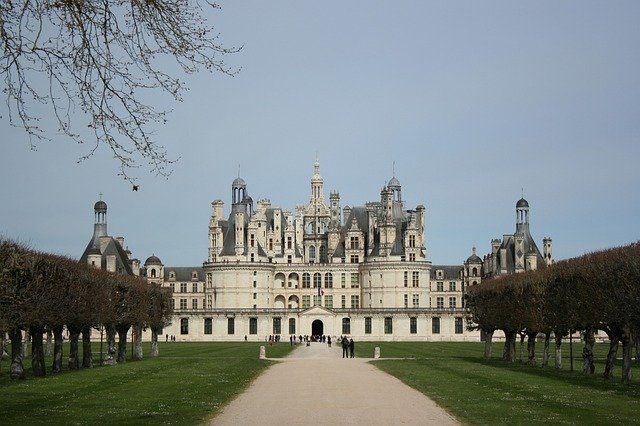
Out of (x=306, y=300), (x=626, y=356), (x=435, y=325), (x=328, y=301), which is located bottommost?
(x=626, y=356)

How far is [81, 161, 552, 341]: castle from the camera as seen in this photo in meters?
113

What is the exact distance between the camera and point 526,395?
2764cm

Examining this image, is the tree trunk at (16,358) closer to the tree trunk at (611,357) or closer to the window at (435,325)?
the tree trunk at (611,357)

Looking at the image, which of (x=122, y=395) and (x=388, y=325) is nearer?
(x=122, y=395)

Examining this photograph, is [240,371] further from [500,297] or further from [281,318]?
[281,318]

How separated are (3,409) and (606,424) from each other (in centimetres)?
1320

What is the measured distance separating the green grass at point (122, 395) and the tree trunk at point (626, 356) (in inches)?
478

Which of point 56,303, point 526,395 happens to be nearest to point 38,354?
point 56,303

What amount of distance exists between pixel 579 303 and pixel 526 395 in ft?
40.0

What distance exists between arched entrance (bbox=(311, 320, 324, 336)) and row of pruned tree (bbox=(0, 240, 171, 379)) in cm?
6065

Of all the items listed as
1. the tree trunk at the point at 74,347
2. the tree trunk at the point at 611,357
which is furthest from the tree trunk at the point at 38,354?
the tree trunk at the point at 611,357

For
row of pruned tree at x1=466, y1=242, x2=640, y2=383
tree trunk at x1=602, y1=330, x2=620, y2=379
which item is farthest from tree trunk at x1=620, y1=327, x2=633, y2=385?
tree trunk at x1=602, y1=330, x2=620, y2=379

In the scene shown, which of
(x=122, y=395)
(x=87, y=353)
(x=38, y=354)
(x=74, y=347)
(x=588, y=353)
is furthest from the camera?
(x=87, y=353)

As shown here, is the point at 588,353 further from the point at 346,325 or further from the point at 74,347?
the point at 346,325
